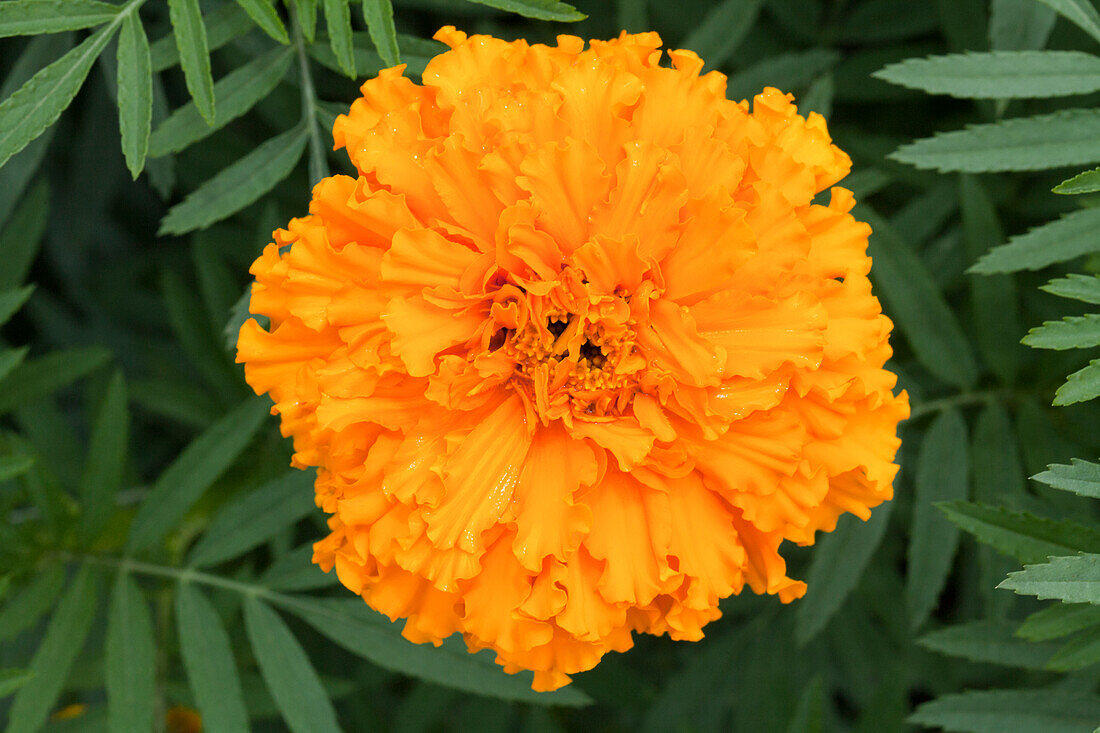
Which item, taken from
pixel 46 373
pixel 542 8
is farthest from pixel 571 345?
pixel 46 373

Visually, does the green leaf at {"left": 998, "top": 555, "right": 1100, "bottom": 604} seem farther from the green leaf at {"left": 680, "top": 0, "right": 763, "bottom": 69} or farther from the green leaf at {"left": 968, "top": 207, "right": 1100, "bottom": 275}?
the green leaf at {"left": 680, "top": 0, "right": 763, "bottom": 69}

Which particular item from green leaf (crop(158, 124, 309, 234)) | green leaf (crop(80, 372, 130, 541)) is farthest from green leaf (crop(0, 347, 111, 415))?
green leaf (crop(158, 124, 309, 234))

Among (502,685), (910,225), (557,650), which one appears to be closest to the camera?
(557,650)

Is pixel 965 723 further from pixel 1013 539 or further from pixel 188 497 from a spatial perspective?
pixel 188 497

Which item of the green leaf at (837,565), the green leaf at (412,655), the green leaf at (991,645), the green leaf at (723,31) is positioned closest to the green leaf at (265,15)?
the green leaf at (723,31)

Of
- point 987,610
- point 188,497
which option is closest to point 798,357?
point 987,610

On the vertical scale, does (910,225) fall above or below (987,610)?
above
